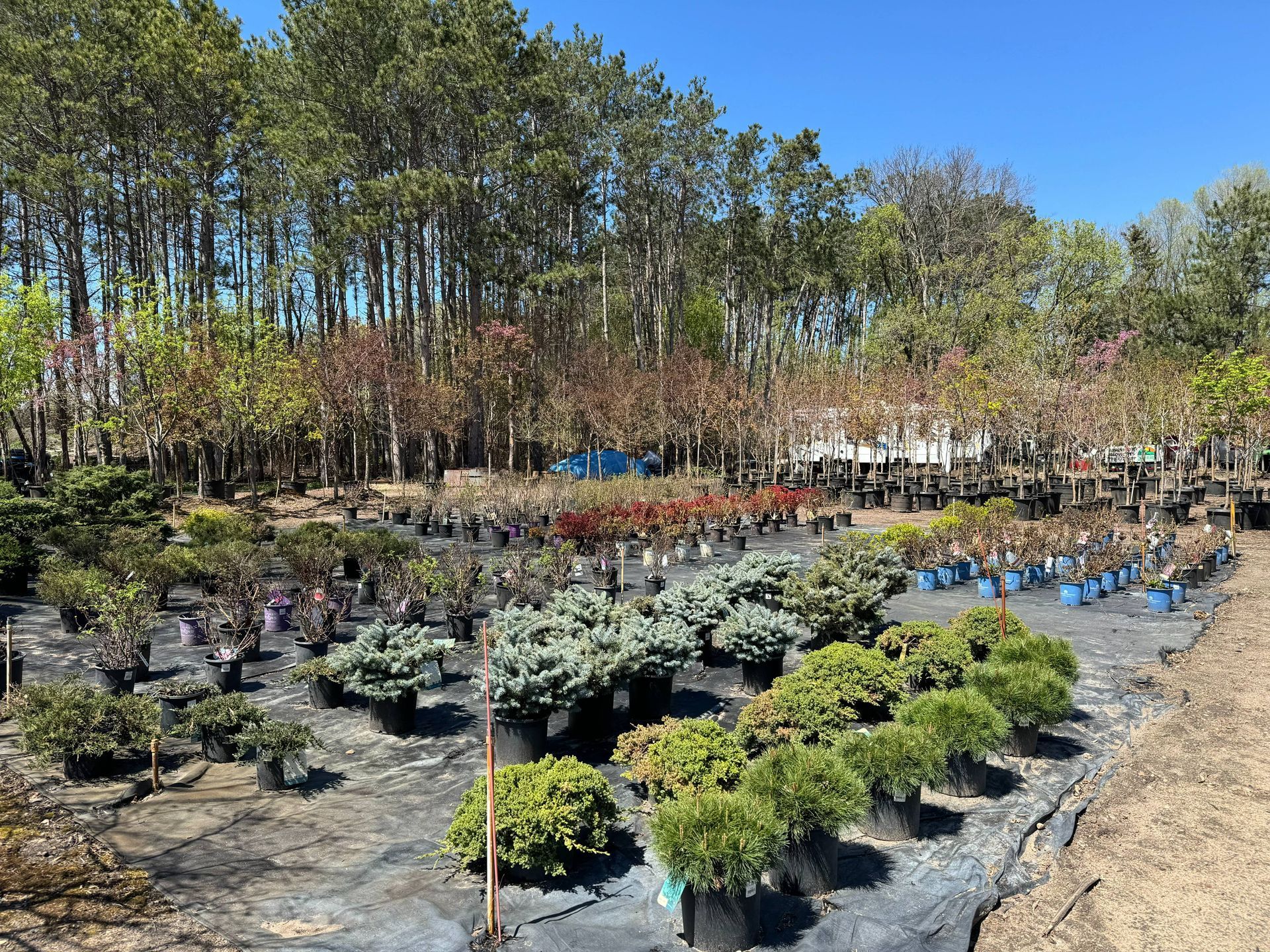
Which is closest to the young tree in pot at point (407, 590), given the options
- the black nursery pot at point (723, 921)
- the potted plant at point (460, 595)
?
the potted plant at point (460, 595)

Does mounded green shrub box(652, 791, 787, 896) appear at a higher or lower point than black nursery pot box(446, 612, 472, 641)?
higher

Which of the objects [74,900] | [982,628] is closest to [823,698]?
[982,628]

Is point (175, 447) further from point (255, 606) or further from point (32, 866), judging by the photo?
point (32, 866)

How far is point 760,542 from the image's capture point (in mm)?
15969

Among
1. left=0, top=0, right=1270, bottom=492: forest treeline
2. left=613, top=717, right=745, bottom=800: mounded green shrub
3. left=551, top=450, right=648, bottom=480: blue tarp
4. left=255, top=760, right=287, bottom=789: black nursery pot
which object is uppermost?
left=0, top=0, right=1270, bottom=492: forest treeline

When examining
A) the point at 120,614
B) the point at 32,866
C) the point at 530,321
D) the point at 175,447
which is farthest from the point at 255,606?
the point at 530,321

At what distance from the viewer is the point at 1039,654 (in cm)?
598

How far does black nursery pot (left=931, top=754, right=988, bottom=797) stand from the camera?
4.81m

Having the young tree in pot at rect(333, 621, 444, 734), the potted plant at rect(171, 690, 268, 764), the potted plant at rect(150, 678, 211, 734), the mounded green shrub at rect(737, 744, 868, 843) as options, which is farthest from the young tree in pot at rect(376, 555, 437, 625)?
the mounded green shrub at rect(737, 744, 868, 843)

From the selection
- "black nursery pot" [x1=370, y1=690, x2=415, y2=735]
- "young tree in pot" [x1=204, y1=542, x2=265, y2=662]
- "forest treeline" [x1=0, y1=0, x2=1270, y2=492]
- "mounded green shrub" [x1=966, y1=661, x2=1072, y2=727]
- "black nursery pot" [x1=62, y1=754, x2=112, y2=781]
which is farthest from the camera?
"forest treeline" [x1=0, y1=0, x2=1270, y2=492]

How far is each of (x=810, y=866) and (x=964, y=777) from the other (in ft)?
5.36

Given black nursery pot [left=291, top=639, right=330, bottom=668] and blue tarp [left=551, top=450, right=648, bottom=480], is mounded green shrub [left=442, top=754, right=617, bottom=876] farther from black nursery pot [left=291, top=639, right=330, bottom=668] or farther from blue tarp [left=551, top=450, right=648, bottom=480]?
blue tarp [left=551, top=450, right=648, bottom=480]

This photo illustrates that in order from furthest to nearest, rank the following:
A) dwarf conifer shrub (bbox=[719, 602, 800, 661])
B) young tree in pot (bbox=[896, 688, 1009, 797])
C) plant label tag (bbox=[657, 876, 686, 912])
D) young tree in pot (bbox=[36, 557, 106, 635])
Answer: young tree in pot (bbox=[36, 557, 106, 635]), dwarf conifer shrub (bbox=[719, 602, 800, 661]), young tree in pot (bbox=[896, 688, 1009, 797]), plant label tag (bbox=[657, 876, 686, 912])

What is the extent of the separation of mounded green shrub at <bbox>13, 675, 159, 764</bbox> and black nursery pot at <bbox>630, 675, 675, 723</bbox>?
3.24 metres
